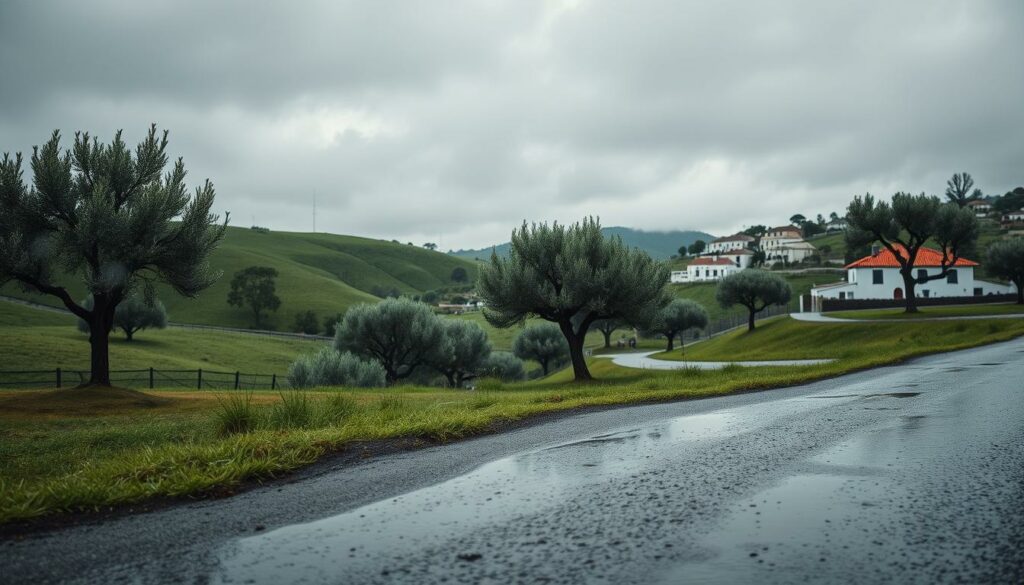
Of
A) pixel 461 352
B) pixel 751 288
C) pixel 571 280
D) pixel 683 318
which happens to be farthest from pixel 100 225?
pixel 683 318

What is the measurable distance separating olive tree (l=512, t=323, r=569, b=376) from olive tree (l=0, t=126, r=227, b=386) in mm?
52571

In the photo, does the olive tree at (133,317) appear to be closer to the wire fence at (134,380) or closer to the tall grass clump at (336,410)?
the wire fence at (134,380)

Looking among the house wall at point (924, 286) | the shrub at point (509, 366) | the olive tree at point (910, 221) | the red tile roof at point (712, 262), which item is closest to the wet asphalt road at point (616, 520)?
the olive tree at point (910, 221)

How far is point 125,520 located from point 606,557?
390cm

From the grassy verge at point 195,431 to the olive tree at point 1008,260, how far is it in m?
47.4

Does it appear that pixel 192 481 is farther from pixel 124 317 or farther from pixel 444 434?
pixel 124 317

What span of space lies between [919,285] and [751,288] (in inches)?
1104

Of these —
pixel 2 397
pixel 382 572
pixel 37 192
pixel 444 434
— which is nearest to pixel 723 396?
pixel 444 434

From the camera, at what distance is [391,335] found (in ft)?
168

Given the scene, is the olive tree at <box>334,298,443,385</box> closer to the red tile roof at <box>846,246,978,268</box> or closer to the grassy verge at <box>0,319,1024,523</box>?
the grassy verge at <box>0,319,1024,523</box>

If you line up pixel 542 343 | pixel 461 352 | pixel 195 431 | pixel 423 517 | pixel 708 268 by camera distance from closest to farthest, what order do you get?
pixel 423 517 < pixel 195 431 < pixel 461 352 < pixel 542 343 < pixel 708 268

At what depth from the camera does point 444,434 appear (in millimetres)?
9242

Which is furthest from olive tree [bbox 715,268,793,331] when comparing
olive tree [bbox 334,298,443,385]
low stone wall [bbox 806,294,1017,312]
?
olive tree [bbox 334,298,443,385]

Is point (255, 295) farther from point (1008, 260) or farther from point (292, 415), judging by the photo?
point (292, 415)
